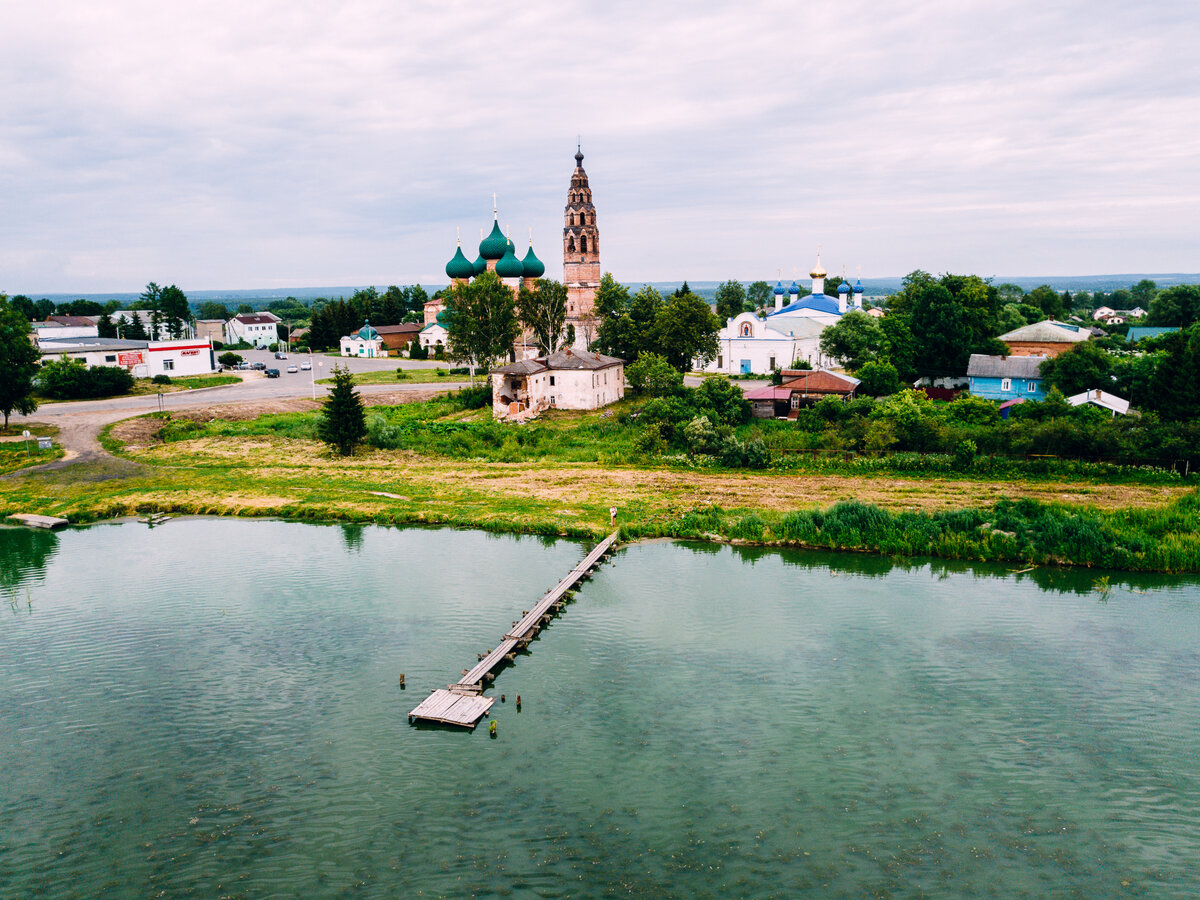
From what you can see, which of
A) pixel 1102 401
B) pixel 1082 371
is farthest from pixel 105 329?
pixel 1102 401

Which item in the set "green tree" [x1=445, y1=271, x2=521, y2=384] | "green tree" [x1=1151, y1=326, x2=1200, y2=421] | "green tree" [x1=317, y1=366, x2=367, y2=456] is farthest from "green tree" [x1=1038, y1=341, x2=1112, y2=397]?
"green tree" [x1=317, y1=366, x2=367, y2=456]

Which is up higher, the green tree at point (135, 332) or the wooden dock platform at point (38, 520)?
the green tree at point (135, 332)

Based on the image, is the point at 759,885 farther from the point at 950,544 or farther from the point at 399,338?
the point at 399,338

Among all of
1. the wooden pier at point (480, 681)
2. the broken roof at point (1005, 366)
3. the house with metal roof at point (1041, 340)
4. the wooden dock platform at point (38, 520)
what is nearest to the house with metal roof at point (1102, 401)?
the broken roof at point (1005, 366)

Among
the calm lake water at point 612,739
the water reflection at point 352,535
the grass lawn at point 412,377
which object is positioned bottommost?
the calm lake water at point 612,739

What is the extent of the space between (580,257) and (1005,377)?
29437 mm

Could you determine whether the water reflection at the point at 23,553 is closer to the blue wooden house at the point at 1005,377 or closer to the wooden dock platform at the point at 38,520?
the wooden dock platform at the point at 38,520

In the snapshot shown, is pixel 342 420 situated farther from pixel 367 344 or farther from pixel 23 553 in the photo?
pixel 367 344

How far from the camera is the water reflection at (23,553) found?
2128cm

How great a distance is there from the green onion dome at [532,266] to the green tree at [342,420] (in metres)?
28.0

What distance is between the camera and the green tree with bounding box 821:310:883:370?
47.3m

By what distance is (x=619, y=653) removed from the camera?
16422 mm

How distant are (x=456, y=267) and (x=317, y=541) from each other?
42.2 meters

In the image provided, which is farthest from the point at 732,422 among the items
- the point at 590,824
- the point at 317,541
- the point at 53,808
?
the point at 53,808
